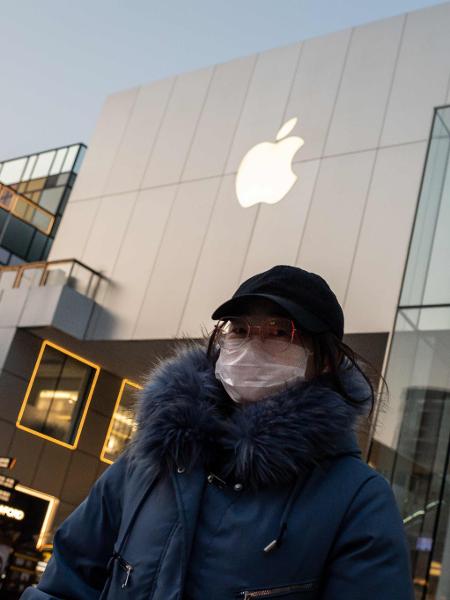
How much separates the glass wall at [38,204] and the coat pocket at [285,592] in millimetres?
34669

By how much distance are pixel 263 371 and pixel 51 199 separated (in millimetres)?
37813

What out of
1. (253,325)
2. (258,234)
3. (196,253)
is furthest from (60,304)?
(253,325)

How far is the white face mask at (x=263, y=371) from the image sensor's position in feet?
6.54

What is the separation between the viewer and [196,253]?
54.7ft

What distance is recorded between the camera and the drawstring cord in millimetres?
1654

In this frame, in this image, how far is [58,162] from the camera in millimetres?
40062

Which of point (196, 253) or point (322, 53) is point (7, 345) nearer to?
point (196, 253)

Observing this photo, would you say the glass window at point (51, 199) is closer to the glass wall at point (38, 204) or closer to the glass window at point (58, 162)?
the glass wall at point (38, 204)

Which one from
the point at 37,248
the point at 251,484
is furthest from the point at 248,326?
the point at 37,248

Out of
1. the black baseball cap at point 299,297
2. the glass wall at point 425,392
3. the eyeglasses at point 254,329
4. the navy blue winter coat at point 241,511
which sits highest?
the glass wall at point 425,392

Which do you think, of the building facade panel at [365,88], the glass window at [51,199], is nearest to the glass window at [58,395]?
the building facade panel at [365,88]

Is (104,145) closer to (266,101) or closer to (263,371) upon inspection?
(266,101)

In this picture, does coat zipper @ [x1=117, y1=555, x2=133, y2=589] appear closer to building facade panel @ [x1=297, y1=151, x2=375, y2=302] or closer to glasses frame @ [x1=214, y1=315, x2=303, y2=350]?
glasses frame @ [x1=214, y1=315, x2=303, y2=350]

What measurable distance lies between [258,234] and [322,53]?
4034 millimetres
